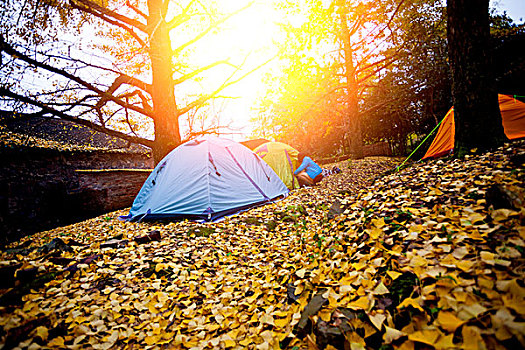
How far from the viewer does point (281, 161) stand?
27.3ft

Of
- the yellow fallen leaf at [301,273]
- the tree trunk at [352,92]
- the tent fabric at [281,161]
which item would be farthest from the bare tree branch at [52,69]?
the tree trunk at [352,92]

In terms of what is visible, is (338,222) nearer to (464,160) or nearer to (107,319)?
(464,160)

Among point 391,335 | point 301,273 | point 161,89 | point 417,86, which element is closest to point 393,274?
point 391,335

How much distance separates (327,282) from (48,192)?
1024 cm

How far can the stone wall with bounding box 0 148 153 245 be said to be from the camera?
24.0 feet

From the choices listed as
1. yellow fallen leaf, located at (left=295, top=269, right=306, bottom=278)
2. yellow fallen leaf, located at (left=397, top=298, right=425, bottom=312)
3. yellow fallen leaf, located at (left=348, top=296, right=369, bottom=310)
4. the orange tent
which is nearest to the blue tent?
yellow fallen leaf, located at (left=295, top=269, right=306, bottom=278)

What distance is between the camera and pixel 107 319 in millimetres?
1906

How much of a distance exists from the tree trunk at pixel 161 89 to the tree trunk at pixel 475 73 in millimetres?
7247

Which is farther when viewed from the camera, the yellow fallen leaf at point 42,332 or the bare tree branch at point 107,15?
the bare tree branch at point 107,15

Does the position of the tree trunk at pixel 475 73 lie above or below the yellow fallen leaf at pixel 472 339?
above

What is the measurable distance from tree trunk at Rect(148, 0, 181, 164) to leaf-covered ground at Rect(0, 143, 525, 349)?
4.30 metres

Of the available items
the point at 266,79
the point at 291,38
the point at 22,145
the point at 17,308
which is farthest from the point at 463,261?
the point at 22,145

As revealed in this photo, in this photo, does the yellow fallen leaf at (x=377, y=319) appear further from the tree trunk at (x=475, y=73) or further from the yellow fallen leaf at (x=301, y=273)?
the tree trunk at (x=475, y=73)

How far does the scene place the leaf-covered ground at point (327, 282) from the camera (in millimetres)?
1177
